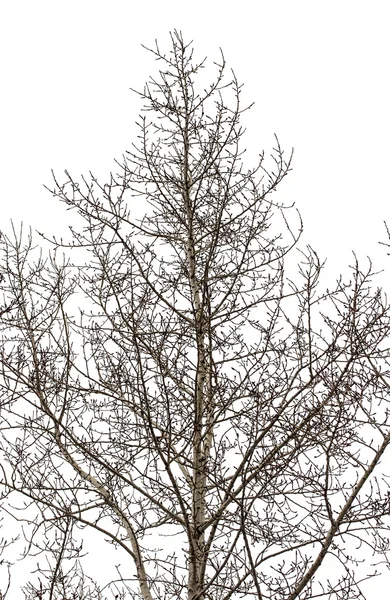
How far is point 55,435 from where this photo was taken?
21.1 ft

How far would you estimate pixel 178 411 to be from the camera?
6707 millimetres

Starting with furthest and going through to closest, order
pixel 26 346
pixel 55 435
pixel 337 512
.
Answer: pixel 26 346 < pixel 55 435 < pixel 337 512

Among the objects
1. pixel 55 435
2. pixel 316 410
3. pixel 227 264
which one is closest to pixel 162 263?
pixel 227 264

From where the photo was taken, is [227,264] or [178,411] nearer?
[178,411]

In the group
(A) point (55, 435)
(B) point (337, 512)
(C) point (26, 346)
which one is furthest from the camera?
(C) point (26, 346)

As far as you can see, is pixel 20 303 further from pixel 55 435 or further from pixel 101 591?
pixel 101 591

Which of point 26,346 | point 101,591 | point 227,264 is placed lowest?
point 101,591

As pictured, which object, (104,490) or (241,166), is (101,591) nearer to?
(104,490)

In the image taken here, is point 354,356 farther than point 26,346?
No

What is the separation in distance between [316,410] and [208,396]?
3.68 feet

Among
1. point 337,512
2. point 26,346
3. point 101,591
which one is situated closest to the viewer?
point 337,512

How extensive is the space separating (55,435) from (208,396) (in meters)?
1.22

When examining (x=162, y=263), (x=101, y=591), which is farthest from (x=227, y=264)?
(x=101, y=591)

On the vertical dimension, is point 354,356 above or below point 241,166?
below
